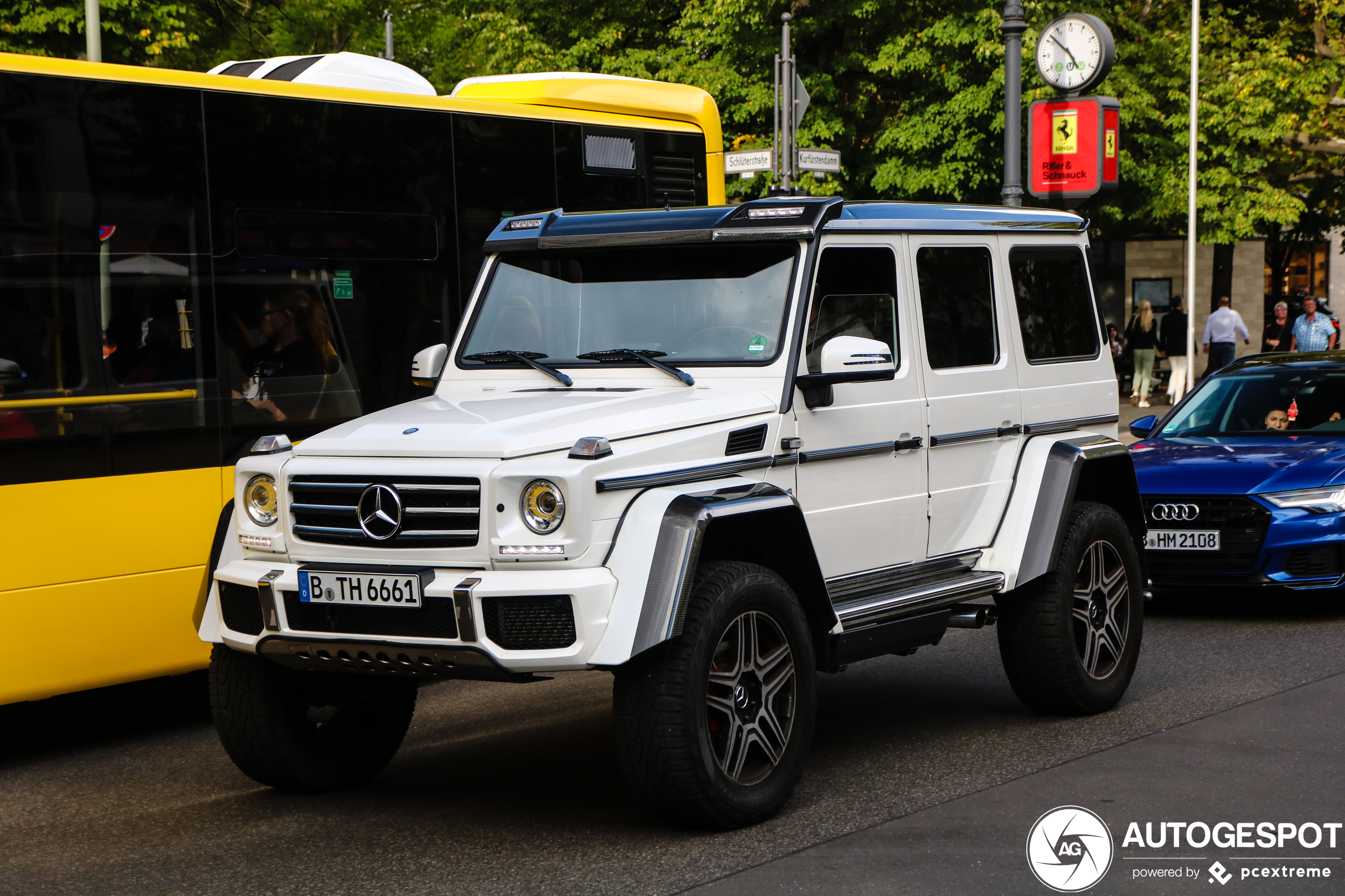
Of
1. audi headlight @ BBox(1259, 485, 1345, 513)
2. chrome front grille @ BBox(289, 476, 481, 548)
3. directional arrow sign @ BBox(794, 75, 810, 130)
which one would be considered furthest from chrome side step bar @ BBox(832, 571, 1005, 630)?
directional arrow sign @ BBox(794, 75, 810, 130)

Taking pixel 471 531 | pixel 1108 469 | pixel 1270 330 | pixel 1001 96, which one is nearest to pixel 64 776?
pixel 471 531

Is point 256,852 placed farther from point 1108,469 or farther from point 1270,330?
point 1270,330

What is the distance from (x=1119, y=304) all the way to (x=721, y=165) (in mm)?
29527

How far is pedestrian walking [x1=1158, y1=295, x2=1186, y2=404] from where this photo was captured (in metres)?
27.7

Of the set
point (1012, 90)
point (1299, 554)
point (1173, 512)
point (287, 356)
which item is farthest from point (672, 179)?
point (1012, 90)

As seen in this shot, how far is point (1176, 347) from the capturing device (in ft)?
91.9

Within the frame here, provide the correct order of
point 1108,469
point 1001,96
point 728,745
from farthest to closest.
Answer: point 1001,96, point 1108,469, point 728,745

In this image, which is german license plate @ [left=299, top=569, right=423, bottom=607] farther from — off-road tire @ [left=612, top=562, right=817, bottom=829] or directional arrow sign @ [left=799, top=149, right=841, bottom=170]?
directional arrow sign @ [left=799, top=149, right=841, bottom=170]

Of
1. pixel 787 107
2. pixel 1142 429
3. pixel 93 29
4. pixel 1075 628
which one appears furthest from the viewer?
pixel 787 107

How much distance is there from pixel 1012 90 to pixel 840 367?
10.4 metres

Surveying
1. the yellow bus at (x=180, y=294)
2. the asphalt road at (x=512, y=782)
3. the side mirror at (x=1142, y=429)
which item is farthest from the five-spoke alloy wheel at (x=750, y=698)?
the side mirror at (x=1142, y=429)

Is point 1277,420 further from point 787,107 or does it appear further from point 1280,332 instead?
point 1280,332

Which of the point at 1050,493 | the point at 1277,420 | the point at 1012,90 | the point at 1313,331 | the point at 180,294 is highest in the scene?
the point at 1012,90

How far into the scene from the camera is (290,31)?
28.3m
